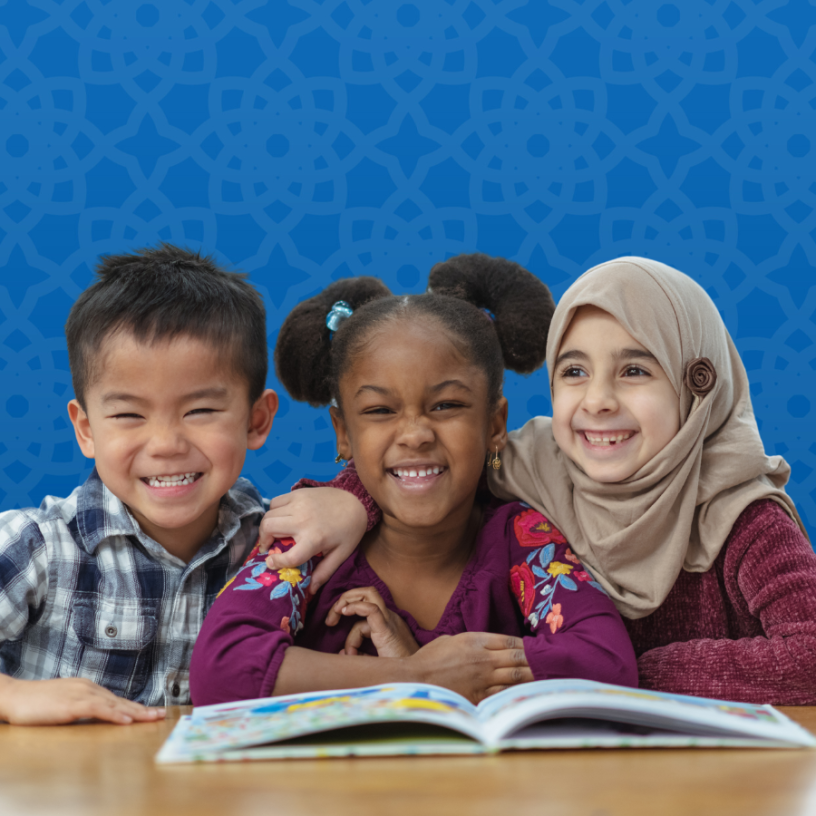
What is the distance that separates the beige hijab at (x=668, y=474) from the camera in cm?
138

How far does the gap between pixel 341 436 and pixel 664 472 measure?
0.56 m

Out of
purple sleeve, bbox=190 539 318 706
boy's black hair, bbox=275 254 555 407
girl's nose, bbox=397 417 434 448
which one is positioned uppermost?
boy's black hair, bbox=275 254 555 407

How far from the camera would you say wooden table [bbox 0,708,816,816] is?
627mm

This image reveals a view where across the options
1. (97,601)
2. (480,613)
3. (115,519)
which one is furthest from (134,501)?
(480,613)

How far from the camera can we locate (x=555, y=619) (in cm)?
130

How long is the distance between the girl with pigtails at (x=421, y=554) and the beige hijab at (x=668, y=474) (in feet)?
0.25

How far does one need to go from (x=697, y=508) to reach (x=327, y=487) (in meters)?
0.62

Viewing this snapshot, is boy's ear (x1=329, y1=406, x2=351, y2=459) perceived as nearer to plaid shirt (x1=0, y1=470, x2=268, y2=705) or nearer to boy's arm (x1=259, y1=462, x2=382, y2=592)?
boy's arm (x1=259, y1=462, x2=382, y2=592)

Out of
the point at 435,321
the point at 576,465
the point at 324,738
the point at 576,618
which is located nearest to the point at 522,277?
the point at 435,321

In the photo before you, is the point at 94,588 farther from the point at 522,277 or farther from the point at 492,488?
the point at 522,277

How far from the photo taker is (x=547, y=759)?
756 millimetres

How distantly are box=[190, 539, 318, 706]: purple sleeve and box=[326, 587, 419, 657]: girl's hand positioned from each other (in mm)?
72

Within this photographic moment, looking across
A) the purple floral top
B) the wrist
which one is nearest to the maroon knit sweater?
the purple floral top

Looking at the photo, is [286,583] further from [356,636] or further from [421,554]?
[421,554]
